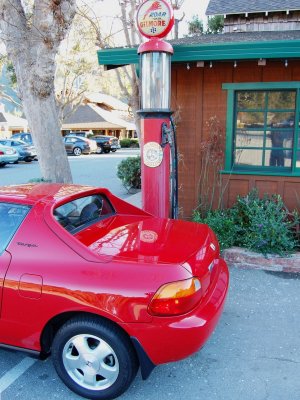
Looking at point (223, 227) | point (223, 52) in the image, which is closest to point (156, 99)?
point (223, 52)

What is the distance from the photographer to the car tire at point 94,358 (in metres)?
Result: 2.60

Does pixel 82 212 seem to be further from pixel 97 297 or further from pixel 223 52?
pixel 223 52

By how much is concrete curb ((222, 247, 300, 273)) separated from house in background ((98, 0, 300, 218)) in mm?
1467

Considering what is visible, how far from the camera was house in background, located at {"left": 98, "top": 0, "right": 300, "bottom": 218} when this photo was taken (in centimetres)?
604

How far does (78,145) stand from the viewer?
28.9 metres

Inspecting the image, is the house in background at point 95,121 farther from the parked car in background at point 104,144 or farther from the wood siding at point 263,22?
the wood siding at point 263,22

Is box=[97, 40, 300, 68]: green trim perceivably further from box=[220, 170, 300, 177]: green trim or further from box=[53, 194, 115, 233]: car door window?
box=[53, 194, 115, 233]: car door window

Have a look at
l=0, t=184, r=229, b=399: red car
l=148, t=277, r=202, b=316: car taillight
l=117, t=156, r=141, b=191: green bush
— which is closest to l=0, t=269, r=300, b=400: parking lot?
l=0, t=184, r=229, b=399: red car

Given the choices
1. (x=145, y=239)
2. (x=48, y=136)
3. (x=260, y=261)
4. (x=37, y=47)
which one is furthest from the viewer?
(x=48, y=136)

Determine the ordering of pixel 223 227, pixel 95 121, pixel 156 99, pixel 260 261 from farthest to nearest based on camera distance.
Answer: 1. pixel 95 121
2. pixel 223 227
3. pixel 260 261
4. pixel 156 99

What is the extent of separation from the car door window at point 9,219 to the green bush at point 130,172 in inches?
329

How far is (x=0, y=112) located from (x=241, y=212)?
47895mm

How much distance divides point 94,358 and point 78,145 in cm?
2725

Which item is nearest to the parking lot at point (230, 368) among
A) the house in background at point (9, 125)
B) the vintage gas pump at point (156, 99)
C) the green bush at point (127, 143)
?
the vintage gas pump at point (156, 99)
